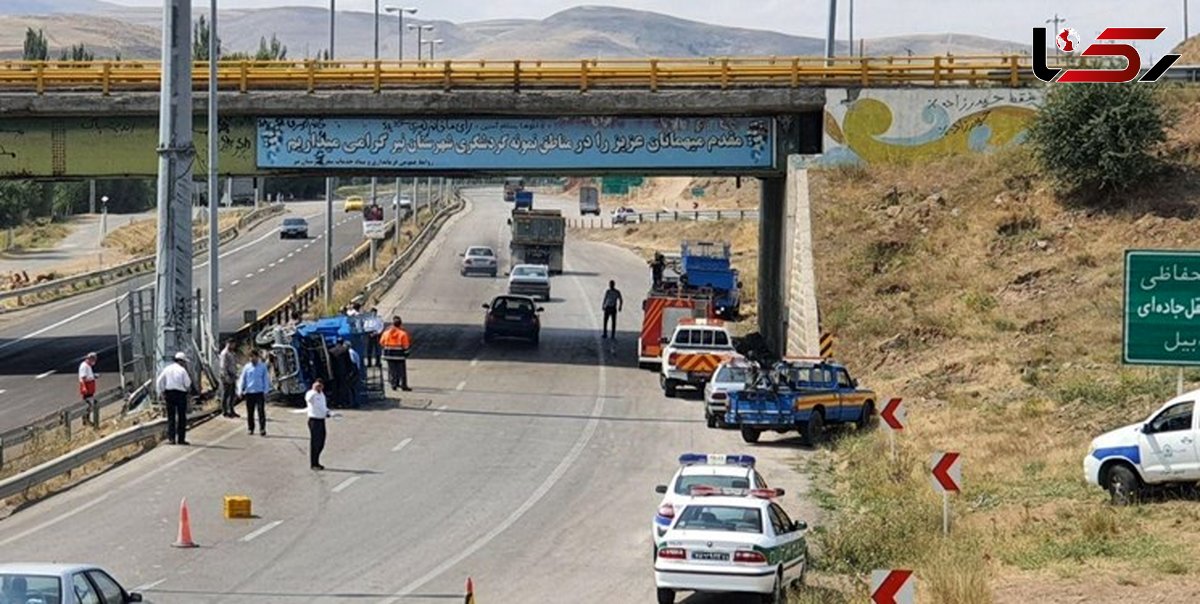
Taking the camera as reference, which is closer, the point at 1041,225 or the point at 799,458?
the point at 799,458

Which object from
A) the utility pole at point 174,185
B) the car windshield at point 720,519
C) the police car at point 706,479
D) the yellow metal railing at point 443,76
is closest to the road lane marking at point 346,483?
the police car at point 706,479

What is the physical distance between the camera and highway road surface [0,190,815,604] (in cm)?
2203

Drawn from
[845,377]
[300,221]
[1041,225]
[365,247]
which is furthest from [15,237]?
[845,377]

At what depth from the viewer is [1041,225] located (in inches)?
1953

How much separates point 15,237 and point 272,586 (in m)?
110

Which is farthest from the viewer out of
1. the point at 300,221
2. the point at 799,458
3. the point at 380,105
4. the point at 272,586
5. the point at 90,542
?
the point at 300,221

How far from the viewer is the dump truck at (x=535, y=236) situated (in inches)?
3428

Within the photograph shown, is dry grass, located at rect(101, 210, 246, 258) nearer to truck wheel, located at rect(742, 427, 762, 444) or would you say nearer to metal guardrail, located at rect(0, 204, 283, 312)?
metal guardrail, located at rect(0, 204, 283, 312)

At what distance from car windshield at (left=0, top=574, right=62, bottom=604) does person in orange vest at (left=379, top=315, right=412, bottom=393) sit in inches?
1119

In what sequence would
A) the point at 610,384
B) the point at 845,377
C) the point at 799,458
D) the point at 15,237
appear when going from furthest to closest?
the point at 15,237
the point at 610,384
the point at 845,377
the point at 799,458

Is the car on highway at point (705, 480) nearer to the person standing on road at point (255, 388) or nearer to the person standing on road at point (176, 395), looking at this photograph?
the person standing on road at point (176, 395)

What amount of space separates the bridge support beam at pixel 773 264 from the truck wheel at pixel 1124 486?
25.5 meters

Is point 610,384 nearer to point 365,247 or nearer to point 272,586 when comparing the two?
point 272,586

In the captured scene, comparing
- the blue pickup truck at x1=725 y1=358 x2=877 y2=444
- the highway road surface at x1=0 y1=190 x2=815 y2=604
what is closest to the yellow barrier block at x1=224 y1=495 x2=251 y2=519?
the highway road surface at x1=0 y1=190 x2=815 y2=604
